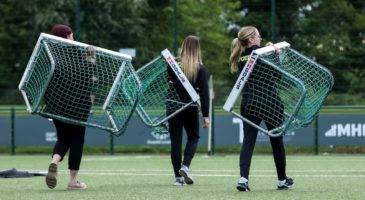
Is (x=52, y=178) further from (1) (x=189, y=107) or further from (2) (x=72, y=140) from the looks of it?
(1) (x=189, y=107)

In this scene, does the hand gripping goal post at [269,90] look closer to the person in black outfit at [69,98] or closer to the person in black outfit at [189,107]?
the person in black outfit at [189,107]

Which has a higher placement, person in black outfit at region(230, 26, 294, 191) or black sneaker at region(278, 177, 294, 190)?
person in black outfit at region(230, 26, 294, 191)

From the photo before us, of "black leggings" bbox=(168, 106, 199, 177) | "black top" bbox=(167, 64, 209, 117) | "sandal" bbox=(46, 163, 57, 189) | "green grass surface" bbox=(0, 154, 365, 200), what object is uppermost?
"black top" bbox=(167, 64, 209, 117)

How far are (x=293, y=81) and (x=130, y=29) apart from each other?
665 inches

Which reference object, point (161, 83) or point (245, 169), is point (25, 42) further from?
point (245, 169)

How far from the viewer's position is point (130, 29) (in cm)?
2677

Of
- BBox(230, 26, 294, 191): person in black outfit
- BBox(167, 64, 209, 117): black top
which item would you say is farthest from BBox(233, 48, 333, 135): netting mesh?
BBox(167, 64, 209, 117): black top

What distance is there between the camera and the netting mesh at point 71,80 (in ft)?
34.7

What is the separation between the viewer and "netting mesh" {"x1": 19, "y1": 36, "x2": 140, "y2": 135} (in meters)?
10.6

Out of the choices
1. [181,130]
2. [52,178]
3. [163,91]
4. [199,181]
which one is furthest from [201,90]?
[52,178]

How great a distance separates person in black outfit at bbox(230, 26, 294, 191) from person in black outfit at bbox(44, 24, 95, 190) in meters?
1.64

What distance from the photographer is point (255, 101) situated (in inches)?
401

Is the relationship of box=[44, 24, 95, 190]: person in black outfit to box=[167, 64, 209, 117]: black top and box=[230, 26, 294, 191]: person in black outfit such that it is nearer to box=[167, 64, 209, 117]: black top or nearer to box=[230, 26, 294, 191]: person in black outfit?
box=[167, 64, 209, 117]: black top

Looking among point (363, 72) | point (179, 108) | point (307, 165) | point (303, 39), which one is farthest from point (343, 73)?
point (179, 108)
